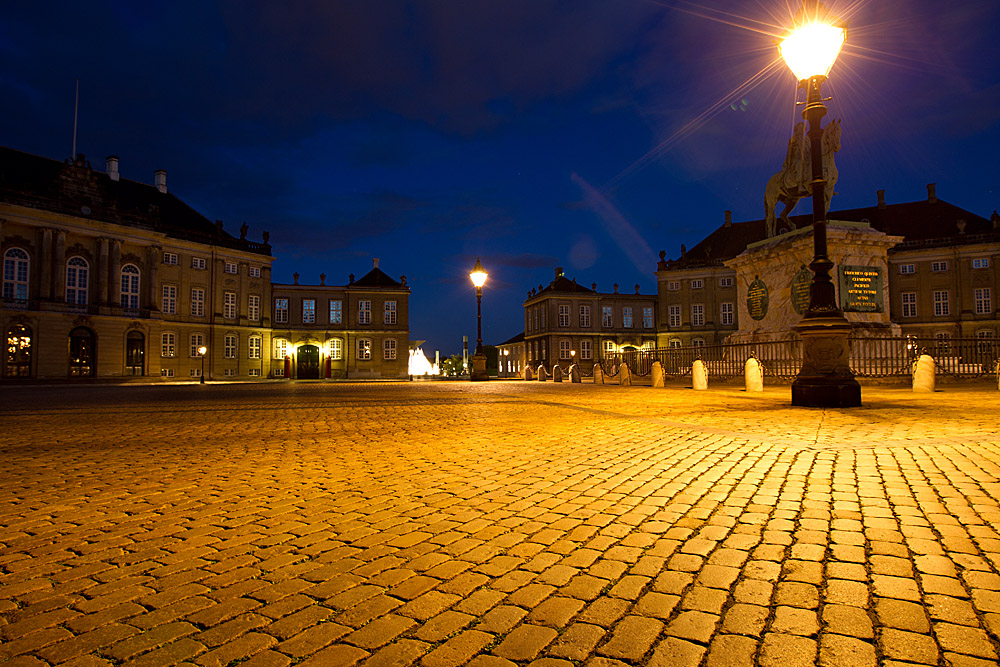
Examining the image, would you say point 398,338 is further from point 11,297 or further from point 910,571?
point 910,571

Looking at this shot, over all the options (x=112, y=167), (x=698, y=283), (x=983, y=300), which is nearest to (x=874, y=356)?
(x=698, y=283)

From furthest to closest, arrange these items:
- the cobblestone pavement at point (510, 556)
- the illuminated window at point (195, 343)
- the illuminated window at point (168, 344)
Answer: the illuminated window at point (195, 343) < the illuminated window at point (168, 344) < the cobblestone pavement at point (510, 556)

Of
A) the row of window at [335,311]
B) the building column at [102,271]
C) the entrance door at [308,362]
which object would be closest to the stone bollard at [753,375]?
the building column at [102,271]

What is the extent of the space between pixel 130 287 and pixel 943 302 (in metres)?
69.4

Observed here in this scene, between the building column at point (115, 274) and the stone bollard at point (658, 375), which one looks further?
the building column at point (115, 274)

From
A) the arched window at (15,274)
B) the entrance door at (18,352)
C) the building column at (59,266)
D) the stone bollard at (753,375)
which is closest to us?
the stone bollard at (753,375)

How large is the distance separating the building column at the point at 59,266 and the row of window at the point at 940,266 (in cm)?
6922

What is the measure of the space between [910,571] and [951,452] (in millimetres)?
3651

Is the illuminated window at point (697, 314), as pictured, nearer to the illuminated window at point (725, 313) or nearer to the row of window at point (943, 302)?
the illuminated window at point (725, 313)

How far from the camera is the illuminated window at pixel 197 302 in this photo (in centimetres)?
4603

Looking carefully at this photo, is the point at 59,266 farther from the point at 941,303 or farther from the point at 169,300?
the point at 941,303

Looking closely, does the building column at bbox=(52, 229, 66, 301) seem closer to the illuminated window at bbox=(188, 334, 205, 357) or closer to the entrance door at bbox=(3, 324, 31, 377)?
the entrance door at bbox=(3, 324, 31, 377)

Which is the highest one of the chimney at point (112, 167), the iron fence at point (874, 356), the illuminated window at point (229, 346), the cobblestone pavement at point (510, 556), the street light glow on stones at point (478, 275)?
the chimney at point (112, 167)

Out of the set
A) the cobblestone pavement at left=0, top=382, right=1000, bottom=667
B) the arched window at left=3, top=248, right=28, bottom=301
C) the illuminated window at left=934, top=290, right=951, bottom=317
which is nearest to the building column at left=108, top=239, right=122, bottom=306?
the arched window at left=3, top=248, right=28, bottom=301
